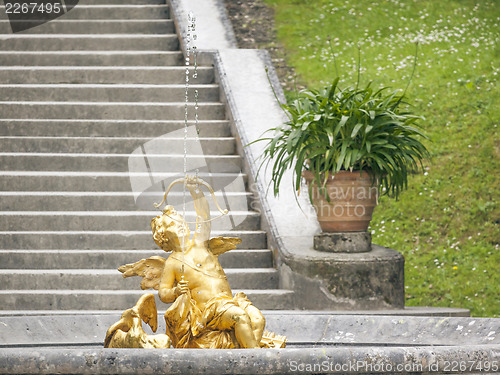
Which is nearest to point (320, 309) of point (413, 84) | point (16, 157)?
point (16, 157)

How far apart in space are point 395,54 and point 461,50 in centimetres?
88

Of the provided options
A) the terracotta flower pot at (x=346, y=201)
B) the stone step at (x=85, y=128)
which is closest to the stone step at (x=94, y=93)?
the stone step at (x=85, y=128)

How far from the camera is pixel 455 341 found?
10.1 feet

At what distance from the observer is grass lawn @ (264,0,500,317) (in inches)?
270

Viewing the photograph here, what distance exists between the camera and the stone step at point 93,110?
7.61 meters

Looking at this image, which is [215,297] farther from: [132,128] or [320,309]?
[132,128]

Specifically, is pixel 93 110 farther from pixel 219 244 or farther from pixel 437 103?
pixel 219 244

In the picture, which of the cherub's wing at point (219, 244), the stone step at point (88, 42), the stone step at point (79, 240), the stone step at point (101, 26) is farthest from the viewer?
the stone step at point (101, 26)

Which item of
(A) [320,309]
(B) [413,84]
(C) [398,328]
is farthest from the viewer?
(B) [413,84]

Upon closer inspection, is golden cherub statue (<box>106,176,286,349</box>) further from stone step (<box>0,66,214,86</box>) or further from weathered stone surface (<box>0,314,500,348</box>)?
stone step (<box>0,66,214,86</box>)

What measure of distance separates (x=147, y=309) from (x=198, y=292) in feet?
0.71

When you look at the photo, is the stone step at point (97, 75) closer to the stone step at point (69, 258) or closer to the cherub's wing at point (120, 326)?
the stone step at point (69, 258)

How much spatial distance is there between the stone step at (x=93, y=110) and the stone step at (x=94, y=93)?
0.23 metres

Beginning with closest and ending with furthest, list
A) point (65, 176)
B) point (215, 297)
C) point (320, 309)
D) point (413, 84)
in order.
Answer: point (215, 297) → point (320, 309) → point (65, 176) → point (413, 84)
